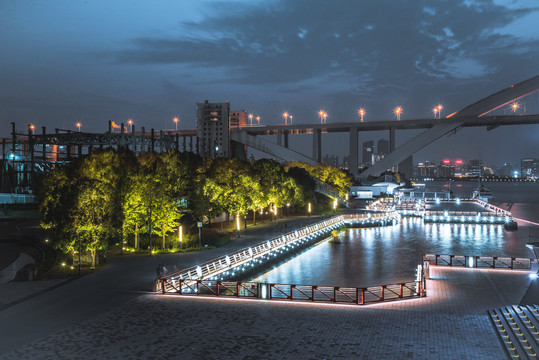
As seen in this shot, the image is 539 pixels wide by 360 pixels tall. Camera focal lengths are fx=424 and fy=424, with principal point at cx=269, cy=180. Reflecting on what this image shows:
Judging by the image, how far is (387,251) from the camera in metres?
31.6

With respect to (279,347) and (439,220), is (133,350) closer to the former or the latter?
(279,347)

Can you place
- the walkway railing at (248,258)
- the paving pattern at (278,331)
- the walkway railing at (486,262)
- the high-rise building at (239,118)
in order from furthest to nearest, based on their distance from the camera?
1. the high-rise building at (239,118)
2. the walkway railing at (486,262)
3. the walkway railing at (248,258)
4. the paving pattern at (278,331)

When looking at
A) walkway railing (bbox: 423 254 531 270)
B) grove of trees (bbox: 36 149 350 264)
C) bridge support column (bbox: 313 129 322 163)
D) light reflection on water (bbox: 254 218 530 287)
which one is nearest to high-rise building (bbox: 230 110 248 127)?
bridge support column (bbox: 313 129 322 163)

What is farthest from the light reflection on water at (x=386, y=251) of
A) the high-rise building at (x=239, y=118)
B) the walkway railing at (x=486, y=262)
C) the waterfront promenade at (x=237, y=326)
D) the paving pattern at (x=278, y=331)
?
the high-rise building at (x=239, y=118)

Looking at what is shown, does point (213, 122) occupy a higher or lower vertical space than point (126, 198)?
higher

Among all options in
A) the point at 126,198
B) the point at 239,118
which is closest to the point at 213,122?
the point at 239,118

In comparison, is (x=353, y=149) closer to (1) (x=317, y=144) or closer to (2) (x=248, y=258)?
(1) (x=317, y=144)

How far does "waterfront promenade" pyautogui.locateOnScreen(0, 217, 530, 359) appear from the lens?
31.9ft

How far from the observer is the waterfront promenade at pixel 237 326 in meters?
9.72

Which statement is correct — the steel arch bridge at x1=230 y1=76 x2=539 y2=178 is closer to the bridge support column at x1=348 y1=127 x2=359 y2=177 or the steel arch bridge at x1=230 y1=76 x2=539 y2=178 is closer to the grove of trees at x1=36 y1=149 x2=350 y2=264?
the bridge support column at x1=348 y1=127 x2=359 y2=177

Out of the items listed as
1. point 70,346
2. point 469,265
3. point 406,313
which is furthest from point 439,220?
point 70,346

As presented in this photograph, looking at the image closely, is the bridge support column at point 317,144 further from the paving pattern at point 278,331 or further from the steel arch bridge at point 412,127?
the paving pattern at point 278,331

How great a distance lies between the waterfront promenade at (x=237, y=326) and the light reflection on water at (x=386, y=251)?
7.76 meters

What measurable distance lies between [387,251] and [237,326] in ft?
73.5
